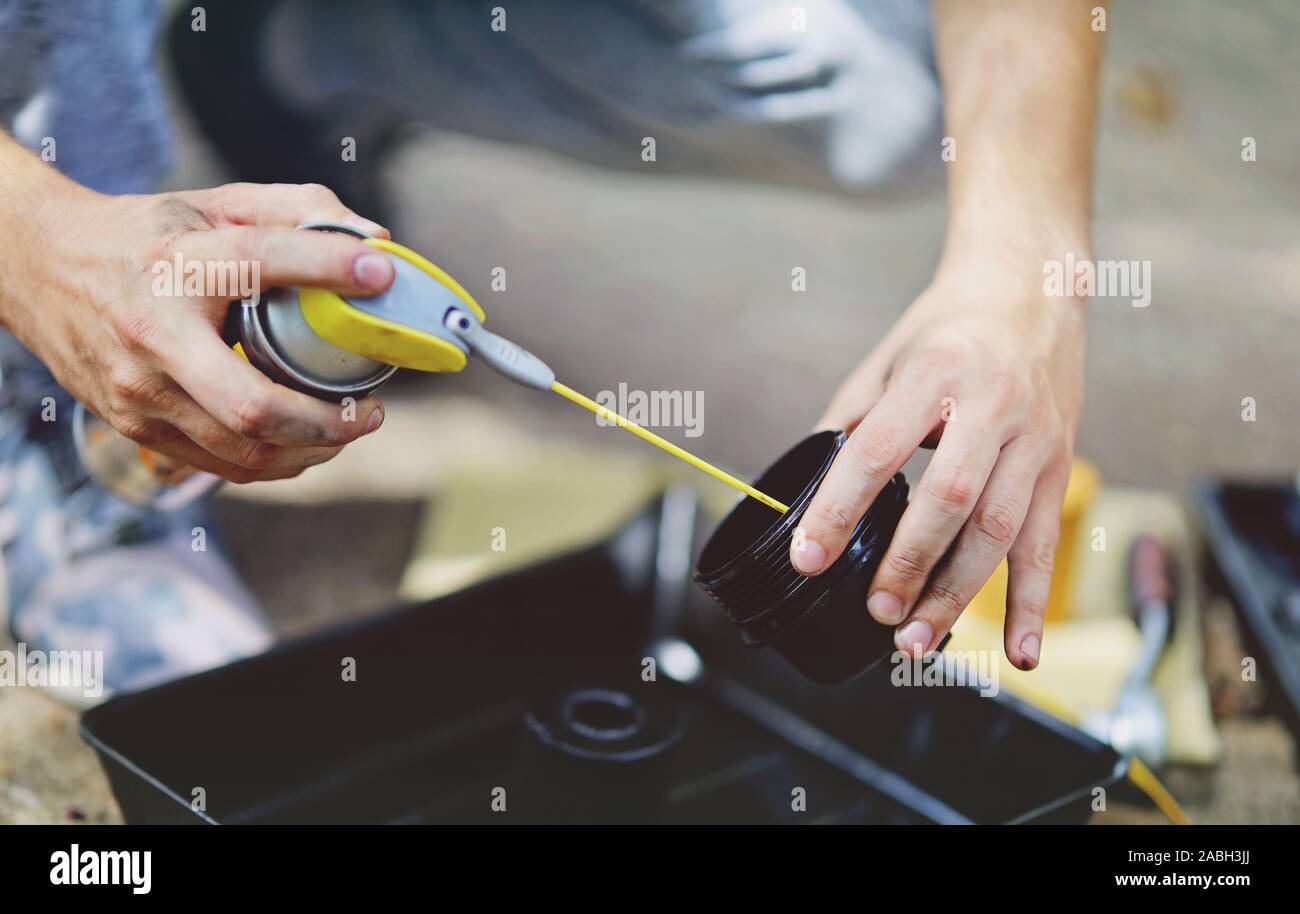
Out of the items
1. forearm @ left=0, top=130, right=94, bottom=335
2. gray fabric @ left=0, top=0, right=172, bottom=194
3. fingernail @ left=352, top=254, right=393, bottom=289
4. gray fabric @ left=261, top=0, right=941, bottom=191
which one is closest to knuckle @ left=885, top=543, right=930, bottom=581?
fingernail @ left=352, top=254, right=393, bottom=289

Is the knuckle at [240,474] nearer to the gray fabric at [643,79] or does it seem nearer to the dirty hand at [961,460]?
the dirty hand at [961,460]

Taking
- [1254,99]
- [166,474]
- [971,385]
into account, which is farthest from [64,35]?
[1254,99]

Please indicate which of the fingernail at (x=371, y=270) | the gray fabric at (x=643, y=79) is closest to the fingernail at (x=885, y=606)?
the fingernail at (x=371, y=270)

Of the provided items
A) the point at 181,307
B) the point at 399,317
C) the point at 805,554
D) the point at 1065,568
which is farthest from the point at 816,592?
the point at 1065,568

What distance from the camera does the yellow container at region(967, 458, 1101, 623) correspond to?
4.06 ft

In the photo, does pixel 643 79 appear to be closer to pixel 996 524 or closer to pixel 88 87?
pixel 88 87

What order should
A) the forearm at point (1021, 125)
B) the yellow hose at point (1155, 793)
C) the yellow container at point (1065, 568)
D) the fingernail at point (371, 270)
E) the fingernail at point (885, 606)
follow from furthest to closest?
the yellow container at point (1065, 568), the yellow hose at point (1155, 793), the forearm at point (1021, 125), the fingernail at point (885, 606), the fingernail at point (371, 270)

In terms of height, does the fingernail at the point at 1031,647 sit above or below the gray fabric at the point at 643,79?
below

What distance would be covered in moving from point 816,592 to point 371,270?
324mm

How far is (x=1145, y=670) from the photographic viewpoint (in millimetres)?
1196

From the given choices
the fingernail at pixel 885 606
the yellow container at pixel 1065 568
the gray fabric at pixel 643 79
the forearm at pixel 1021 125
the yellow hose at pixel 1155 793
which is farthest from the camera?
the gray fabric at pixel 643 79

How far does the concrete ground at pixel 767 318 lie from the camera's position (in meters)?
1.38
